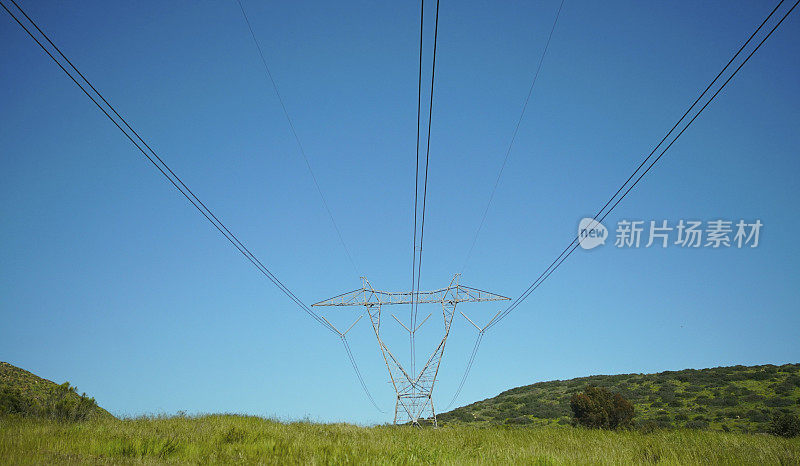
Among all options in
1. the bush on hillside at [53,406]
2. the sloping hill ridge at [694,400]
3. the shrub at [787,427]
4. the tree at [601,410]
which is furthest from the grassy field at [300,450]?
the tree at [601,410]

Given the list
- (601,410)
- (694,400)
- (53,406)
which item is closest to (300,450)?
(53,406)

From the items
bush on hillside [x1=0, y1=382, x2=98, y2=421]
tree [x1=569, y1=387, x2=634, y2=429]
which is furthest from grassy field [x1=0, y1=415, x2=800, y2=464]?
tree [x1=569, y1=387, x2=634, y2=429]

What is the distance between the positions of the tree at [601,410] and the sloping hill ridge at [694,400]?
1295 millimetres

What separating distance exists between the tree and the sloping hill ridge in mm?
1295

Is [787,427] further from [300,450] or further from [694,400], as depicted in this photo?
[300,450]

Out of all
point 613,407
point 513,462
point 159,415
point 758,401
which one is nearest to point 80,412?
point 159,415

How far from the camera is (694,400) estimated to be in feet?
131

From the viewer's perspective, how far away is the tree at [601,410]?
31.0 m

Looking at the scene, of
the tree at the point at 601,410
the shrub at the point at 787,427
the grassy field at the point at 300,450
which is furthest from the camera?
the tree at the point at 601,410

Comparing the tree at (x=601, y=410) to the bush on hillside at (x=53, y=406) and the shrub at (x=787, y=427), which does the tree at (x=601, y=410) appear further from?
the bush on hillside at (x=53, y=406)

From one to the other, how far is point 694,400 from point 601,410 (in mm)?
13974

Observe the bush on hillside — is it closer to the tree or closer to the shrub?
the tree

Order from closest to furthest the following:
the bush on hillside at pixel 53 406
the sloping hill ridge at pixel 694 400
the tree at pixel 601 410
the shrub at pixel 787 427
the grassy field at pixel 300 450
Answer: the grassy field at pixel 300 450, the bush on hillside at pixel 53 406, the shrub at pixel 787 427, the tree at pixel 601 410, the sloping hill ridge at pixel 694 400

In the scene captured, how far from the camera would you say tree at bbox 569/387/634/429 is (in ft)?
102
